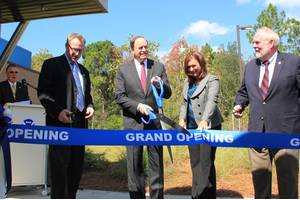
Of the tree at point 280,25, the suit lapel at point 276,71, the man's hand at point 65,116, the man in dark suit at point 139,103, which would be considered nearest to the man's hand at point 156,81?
the man in dark suit at point 139,103

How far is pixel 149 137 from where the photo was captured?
4.76 m

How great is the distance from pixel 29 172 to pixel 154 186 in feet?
11.3

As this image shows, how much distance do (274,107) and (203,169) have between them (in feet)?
3.62

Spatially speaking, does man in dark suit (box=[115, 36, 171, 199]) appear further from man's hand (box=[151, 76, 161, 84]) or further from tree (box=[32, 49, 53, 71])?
tree (box=[32, 49, 53, 71])

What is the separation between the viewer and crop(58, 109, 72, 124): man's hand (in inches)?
191

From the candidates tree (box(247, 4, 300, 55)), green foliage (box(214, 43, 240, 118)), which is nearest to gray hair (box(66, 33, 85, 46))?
tree (box(247, 4, 300, 55))

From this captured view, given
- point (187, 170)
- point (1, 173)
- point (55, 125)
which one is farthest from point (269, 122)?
point (187, 170)

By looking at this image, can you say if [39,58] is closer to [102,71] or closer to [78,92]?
[102,71]

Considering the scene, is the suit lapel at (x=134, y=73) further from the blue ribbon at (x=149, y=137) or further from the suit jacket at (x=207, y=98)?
the blue ribbon at (x=149, y=137)

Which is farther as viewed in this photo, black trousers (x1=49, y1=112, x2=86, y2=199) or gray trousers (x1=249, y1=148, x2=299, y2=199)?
black trousers (x1=49, y1=112, x2=86, y2=199)

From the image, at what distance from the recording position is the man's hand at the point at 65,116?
484 cm

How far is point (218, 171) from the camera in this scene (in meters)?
9.66

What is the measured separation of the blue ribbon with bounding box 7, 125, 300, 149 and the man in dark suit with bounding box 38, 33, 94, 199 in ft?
0.82

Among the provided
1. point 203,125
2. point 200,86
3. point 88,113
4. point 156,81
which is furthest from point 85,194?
point 203,125
